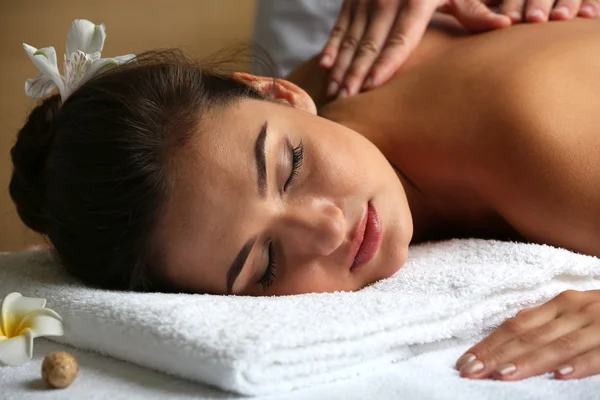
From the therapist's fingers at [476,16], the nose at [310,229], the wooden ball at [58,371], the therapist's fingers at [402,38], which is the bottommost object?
the wooden ball at [58,371]

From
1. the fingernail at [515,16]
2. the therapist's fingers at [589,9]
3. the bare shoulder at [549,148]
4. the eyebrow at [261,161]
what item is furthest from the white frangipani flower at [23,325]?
the therapist's fingers at [589,9]

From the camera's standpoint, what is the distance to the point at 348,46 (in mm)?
1330

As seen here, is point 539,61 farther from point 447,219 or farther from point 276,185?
point 276,185

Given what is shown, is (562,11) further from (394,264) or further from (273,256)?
(273,256)

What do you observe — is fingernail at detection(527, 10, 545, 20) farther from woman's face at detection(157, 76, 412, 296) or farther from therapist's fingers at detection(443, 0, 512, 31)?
woman's face at detection(157, 76, 412, 296)

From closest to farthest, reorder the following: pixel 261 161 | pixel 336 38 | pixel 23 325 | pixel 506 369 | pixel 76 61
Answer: pixel 506 369, pixel 23 325, pixel 261 161, pixel 76 61, pixel 336 38

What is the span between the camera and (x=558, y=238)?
1010 millimetres

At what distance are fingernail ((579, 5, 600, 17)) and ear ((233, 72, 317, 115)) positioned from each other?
47cm

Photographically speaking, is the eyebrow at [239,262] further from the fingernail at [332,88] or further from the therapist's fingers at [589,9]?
the therapist's fingers at [589,9]

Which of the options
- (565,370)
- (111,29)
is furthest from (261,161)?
(111,29)

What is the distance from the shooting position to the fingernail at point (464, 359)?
69 cm

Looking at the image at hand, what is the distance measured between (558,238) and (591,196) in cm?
7

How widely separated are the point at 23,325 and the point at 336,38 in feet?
2.61

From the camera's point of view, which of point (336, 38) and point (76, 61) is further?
point (336, 38)
